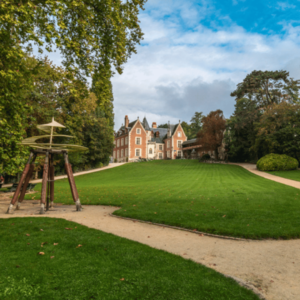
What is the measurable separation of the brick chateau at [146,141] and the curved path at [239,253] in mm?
→ 51568

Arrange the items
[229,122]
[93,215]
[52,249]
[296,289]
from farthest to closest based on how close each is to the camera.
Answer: [229,122]
[93,215]
[52,249]
[296,289]

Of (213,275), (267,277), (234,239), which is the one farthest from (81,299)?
(234,239)

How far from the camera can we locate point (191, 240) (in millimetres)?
5965

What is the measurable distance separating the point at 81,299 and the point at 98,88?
330 inches

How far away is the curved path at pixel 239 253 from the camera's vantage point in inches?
144

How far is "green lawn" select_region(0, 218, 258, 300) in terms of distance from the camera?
3.23 metres

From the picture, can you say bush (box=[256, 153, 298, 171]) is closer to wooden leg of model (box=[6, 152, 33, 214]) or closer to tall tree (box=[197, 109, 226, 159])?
tall tree (box=[197, 109, 226, 159])

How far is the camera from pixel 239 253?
5.04 metres

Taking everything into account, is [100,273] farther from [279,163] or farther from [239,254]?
[279,163]

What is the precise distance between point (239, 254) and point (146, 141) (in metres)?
55.8

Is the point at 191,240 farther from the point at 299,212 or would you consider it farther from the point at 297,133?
the point at 297,133

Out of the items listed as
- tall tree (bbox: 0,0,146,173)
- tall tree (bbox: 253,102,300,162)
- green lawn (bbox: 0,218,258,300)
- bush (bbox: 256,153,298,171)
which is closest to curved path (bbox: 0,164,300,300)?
green lawn (bbox: 0,218,258,300)

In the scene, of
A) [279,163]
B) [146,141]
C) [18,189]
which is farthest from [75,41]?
[146,141]

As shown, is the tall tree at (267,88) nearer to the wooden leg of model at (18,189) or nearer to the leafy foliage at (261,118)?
the leafy foliage at (261,118)
